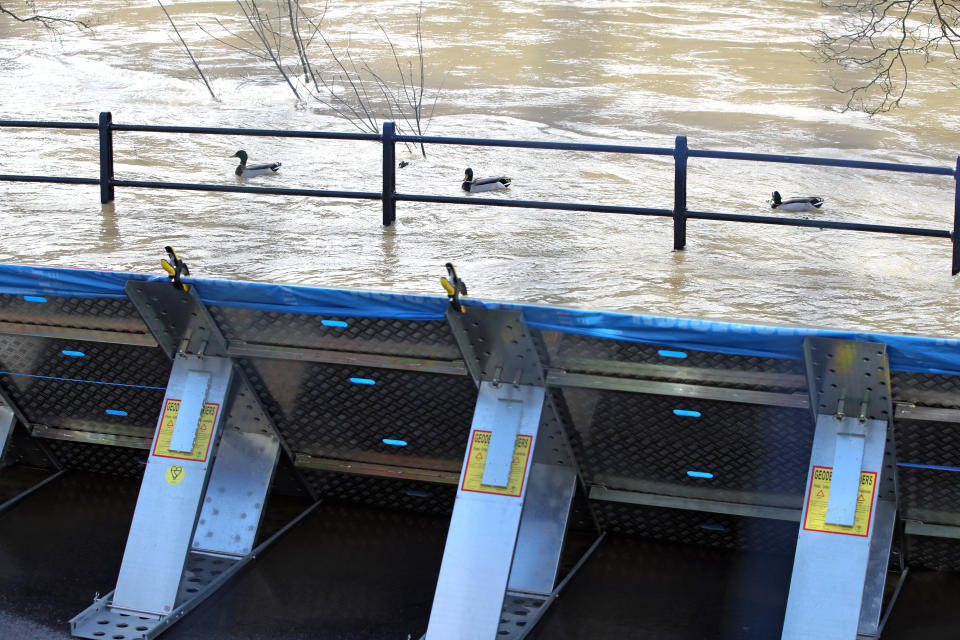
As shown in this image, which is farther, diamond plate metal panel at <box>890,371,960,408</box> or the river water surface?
the river water surface

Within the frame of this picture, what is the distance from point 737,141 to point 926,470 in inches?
576

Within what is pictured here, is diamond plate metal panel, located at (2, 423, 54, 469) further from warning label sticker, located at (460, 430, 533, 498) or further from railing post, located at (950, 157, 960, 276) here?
railing post, located at (950, 157, 960, 276)

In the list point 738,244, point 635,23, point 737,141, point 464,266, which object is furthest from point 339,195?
point 635,23

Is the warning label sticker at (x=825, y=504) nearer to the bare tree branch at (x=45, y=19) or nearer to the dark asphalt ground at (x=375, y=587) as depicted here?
the dark asphalt ground at (x=375, y=587)

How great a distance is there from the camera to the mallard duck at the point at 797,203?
13344 mm

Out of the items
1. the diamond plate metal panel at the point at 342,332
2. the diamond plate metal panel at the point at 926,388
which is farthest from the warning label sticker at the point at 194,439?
the diamond plate metal panel at the point at 926,388

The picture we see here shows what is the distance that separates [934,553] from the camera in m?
5.92

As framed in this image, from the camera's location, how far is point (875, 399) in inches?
194

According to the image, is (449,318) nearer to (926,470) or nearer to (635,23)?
(926,470)

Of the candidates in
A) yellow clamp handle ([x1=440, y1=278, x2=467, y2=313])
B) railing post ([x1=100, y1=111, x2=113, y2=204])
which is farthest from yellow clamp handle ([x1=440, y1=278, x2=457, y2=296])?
railing post ([x1=100, y1=111, x2=113, y2=204])

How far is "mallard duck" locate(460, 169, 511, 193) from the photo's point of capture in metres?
13.4

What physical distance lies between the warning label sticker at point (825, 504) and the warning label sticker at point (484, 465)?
4.27ft

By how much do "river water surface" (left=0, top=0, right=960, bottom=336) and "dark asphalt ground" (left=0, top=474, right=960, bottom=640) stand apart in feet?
7.24

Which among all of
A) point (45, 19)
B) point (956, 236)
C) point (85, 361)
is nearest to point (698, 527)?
point (85, 361)
